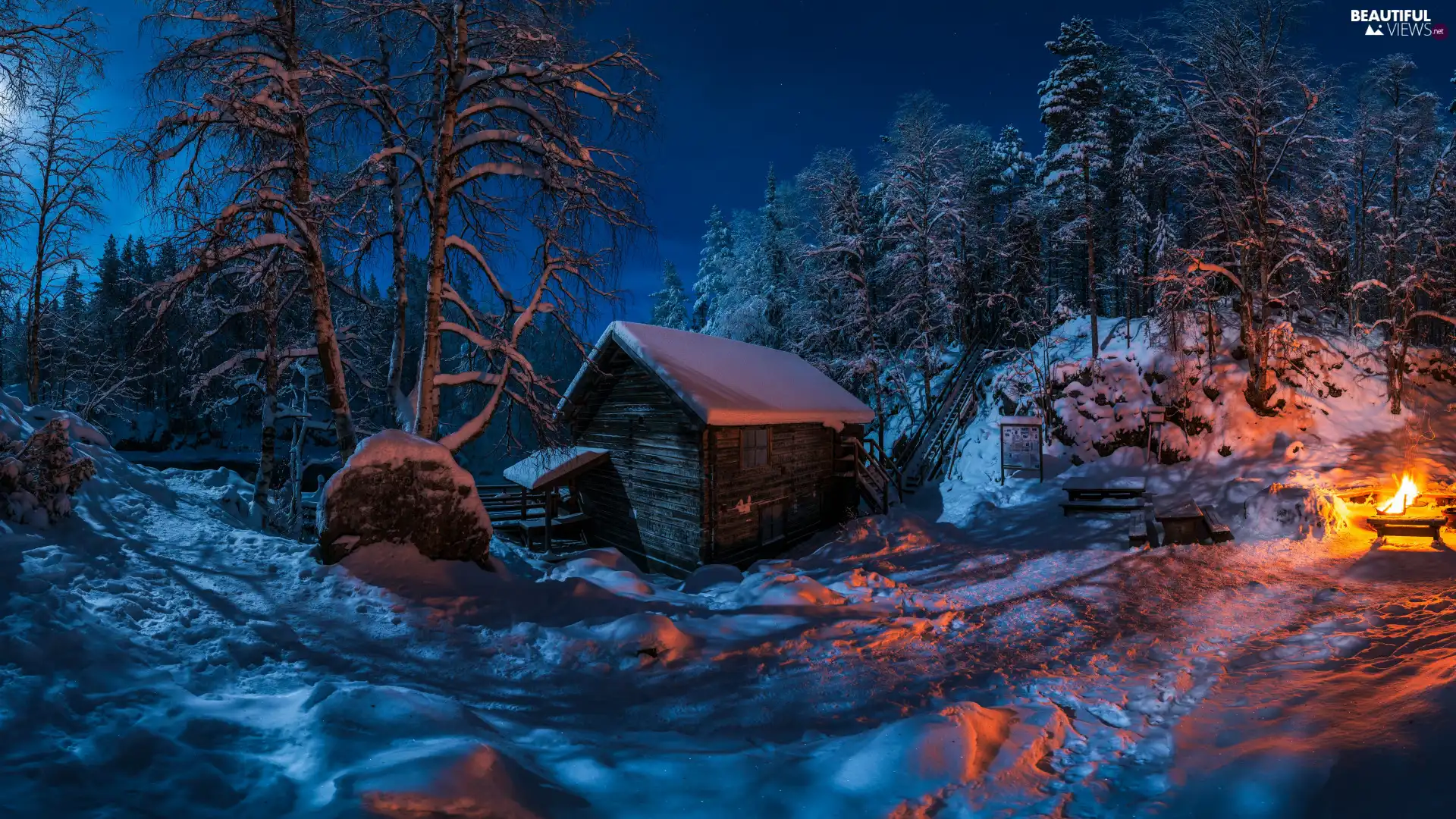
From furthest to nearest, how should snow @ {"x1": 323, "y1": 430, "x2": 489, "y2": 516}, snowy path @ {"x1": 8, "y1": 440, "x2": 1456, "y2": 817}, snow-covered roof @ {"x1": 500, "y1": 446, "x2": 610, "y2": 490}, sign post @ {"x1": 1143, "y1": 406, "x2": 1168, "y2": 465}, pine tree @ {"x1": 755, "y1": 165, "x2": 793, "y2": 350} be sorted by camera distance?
pine tree @ {"x1": 755, "y1": 165, "x2": 793, "y2": 350} → sign post @ {"x1": 1143, "y1": 406, "x2": 1168, "y2": 465} → snow-covered roof @ {"x1": 500, "y1": 446, "x2": 610, "y2": 490} → snow @ {"x1": 323, "y1": 430, "x2": 489, "y2": 516} → snowy path @ {"x1": 8, "y1": 440, "x2": 1456, "y2": 817}

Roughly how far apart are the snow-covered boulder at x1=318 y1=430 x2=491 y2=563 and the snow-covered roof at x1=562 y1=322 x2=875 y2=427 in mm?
5747

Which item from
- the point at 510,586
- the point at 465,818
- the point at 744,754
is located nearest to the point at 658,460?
the point at 510,586

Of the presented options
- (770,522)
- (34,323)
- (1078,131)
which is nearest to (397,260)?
(770,522)

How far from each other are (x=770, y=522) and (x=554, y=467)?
21.7 feet

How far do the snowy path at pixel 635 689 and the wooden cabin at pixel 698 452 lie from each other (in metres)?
5.84

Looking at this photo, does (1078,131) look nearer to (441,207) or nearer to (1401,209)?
(1401,209)

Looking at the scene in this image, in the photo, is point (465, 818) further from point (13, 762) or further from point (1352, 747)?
point (1352, 747)

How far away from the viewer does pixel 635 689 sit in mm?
5348

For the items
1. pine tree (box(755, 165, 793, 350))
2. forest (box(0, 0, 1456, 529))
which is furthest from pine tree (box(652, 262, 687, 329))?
pine tree (box(755, 165, 793, 350))

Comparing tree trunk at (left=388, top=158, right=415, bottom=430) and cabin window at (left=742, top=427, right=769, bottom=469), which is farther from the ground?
tree trunk at (left=388, top=158, right=415, bottom=430)

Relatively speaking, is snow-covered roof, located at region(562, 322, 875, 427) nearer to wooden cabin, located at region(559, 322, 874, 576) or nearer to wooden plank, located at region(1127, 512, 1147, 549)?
wooden cabin, located at region(559, 322, 874, 576)

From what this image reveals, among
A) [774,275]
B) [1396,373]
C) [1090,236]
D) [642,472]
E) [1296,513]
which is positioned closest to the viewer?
[1296,513]

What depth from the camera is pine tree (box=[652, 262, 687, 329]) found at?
50312 mm

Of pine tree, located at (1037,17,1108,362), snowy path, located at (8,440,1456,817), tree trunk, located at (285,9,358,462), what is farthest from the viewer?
pine tree, located at (1037,17,1108,362)
